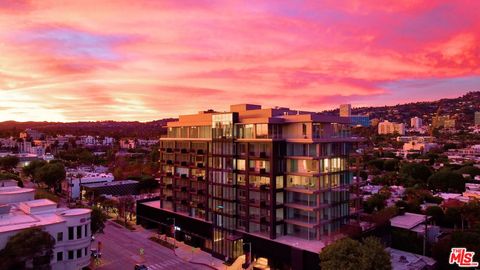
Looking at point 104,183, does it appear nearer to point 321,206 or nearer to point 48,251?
point 48,251

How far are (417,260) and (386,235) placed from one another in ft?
23.5

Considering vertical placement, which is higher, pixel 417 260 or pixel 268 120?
pixel 268 120

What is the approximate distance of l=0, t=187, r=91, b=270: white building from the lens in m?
55.1

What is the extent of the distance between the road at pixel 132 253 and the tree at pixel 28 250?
15968 millimetres

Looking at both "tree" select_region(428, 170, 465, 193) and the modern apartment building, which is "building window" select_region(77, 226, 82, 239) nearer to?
the modern apartment building

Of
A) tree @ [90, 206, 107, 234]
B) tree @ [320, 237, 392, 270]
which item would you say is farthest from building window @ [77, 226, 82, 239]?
tree @ [320, 237, 392, 270]

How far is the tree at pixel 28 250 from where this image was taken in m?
47.7

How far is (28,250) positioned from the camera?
160 feet

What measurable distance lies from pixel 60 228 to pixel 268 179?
35433mm

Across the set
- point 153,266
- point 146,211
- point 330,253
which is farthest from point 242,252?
point 146,211

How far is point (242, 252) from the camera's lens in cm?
6869

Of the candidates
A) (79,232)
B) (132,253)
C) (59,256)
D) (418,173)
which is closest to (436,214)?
(418,173)

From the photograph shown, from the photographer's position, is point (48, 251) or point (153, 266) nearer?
point (48, 251)

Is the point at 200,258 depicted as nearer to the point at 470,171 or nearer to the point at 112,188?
the point at 112,188
